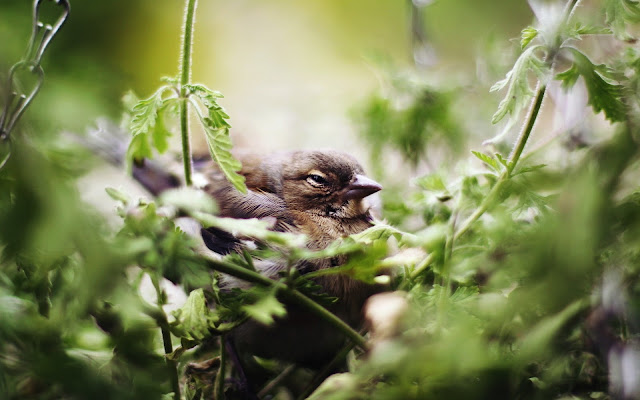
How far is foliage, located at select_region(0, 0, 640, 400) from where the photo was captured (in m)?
0.49

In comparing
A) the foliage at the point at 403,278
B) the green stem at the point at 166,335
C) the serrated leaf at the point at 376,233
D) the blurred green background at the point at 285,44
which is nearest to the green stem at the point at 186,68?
the foliage at the point at 403,278

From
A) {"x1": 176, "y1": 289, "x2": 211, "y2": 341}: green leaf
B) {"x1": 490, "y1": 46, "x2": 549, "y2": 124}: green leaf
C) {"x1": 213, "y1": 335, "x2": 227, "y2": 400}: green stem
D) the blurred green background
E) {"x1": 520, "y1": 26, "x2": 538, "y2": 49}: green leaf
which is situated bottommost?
{"x1": 213, "y1": 335, "x2": 227, "y2": 400}: green stem

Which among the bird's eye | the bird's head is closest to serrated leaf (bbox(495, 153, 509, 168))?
the bird's head

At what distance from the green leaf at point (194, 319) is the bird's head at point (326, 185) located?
0.64 meters

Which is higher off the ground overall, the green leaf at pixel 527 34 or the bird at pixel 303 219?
the green leaf at pixel 527 34

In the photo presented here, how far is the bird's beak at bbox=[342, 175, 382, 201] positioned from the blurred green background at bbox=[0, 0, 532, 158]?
70cm

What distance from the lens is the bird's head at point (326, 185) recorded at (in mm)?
1381

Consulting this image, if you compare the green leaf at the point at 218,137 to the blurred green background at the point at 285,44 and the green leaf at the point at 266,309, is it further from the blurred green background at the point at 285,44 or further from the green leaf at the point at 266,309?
the blurred green background at the point at 285,44

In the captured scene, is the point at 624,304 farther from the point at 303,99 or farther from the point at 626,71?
the point at 303,99

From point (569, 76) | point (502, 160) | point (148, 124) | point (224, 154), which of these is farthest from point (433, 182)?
point (148, 124)

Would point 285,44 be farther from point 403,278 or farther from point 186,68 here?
point 403,278

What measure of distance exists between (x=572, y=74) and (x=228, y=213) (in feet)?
2.47

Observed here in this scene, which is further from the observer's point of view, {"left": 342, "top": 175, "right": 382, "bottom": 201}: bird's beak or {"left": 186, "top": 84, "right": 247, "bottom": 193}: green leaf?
{"left": 342, "top": 175, "right": 382, "bottom": 201}: bird's beak

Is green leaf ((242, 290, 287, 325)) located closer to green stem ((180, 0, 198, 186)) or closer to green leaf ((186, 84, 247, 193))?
green leaf ((186, 84, 247, 193))
